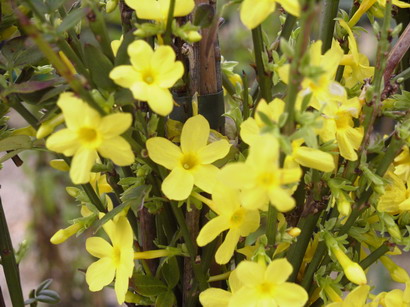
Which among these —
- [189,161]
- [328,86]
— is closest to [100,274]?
[189,161]

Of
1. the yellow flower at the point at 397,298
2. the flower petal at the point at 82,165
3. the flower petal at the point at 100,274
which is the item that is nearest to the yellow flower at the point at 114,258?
the flower petal at the point at 100,274

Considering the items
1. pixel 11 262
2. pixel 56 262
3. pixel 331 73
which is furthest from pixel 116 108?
pixel 56 262

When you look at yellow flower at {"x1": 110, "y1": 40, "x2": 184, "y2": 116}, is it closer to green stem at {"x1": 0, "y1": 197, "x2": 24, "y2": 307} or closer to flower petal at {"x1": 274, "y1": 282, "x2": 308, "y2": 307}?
flower petal at {"x1": 274, "y1": 282, "x2": 308, "y2": 307}

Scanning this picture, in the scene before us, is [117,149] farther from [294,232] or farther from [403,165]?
[403,165]

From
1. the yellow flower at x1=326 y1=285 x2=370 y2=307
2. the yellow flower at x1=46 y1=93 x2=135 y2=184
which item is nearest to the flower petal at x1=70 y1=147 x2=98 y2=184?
the yellow flower at x1=46 y1=93 x2=135 y2=184

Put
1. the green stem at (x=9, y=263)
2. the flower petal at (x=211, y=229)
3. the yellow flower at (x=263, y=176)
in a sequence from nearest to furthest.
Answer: the yellow flower at (x=263, y=176)
the flower petal at (x=211, y=229)
the green stem at (x=9, y=263)

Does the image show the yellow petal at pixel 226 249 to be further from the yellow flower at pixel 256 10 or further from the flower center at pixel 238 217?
the yellow flower at pixel 256 10
